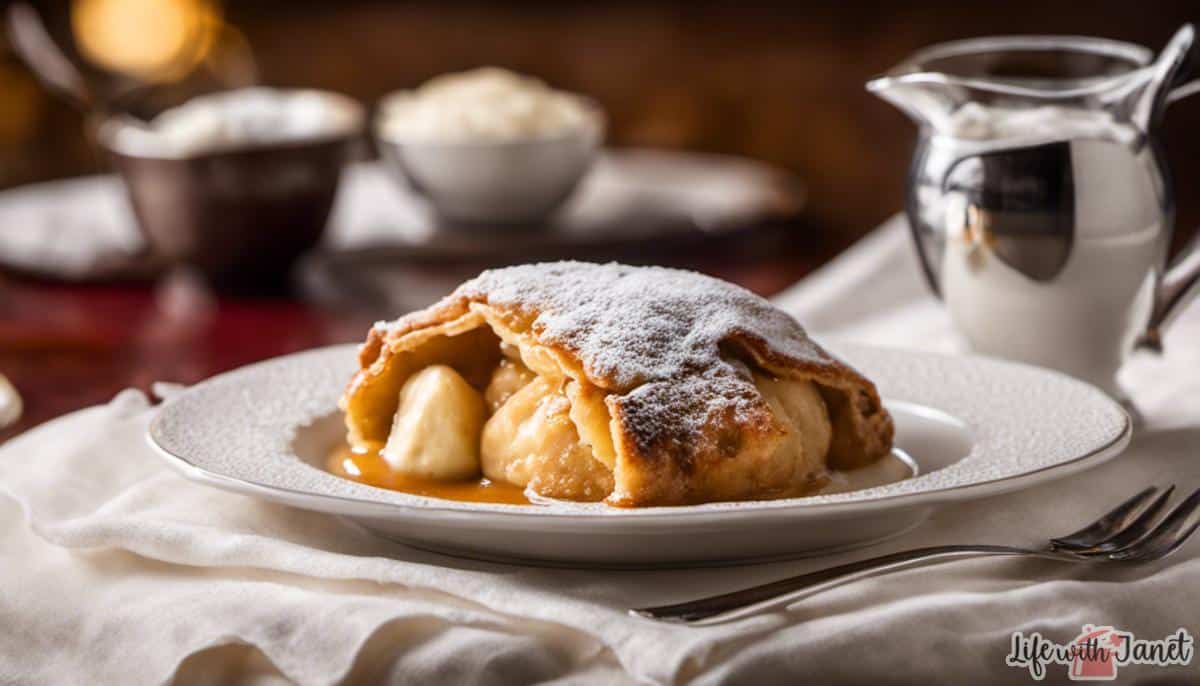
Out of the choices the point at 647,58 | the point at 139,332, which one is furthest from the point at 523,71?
the point at 139,332

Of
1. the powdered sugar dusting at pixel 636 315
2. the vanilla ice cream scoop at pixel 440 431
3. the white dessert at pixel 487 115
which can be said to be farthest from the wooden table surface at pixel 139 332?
the powdered sugar dusting at pixel 636 315

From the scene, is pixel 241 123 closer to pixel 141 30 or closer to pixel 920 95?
pixel 920 95

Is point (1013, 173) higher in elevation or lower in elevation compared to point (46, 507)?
higher

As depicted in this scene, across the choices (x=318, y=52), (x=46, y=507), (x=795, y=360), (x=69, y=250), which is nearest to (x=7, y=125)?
(x=318, y=52)

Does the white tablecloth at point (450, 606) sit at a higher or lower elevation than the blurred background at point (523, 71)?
higher

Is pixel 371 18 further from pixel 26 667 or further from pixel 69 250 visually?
pixel 26 667

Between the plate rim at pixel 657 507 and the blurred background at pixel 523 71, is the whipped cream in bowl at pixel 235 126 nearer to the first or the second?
the blurred background at pixel 523 71

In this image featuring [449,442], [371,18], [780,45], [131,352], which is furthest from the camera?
[371,18]

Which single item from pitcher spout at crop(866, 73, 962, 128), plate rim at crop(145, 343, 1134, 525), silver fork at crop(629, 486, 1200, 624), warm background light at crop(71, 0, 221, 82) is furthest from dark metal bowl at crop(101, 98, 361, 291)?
warm background light at crop(71, 0, 221, 82)
